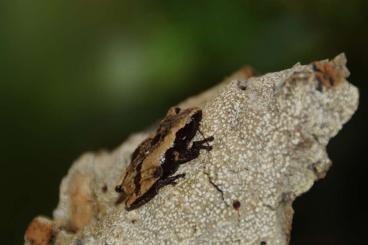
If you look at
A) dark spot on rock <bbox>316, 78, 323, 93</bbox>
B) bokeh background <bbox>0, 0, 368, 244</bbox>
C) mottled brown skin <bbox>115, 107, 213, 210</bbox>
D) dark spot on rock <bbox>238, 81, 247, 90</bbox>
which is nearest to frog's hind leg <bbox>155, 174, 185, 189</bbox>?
mottled brown skin <bbox>115, 107, 213, 210</bbox>

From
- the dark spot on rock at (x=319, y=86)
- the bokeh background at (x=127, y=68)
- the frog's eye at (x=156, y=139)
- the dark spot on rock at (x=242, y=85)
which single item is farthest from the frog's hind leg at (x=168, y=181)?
the bokeh background at (x=127, y=68)

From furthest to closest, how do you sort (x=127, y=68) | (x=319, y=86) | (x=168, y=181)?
(x=127, y=68), (x=168, y=181), (x=319, y=86)

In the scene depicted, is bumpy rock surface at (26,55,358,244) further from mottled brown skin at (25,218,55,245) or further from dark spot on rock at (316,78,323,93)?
mottled brown skin at (25,218,55,245)

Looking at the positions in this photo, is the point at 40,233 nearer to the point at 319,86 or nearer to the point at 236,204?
the point at 236,204

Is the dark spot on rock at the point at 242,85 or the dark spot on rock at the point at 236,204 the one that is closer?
the dark spot on rock at the point at 236,204

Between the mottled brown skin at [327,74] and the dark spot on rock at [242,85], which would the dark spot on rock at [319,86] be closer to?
the mottled brown skin at [327,74]

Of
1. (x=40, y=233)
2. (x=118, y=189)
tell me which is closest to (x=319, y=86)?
(x=118, y=189)

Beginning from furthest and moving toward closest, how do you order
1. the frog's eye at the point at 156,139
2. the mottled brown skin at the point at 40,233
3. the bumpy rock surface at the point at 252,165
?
the mottled brown skin at the point at 40,233
the frog's eye at the point at 156,139
the bumpy rock surface at the point at 252,165

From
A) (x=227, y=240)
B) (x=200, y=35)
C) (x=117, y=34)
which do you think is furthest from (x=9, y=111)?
(x=227, y=240)
